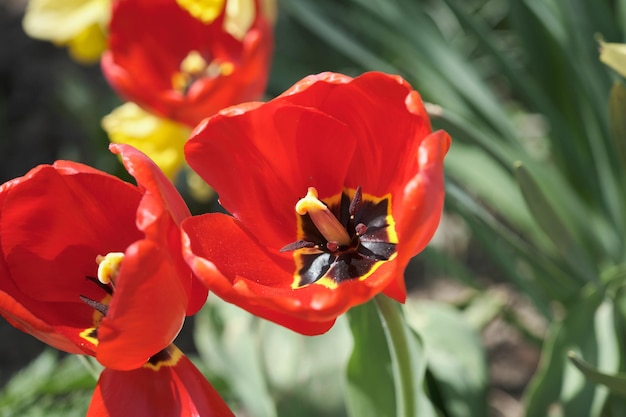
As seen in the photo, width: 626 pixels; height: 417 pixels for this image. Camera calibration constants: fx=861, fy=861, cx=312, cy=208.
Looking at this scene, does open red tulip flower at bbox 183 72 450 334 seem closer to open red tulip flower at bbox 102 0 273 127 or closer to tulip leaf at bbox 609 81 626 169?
tulip leaf at bbox 609 81 626 169

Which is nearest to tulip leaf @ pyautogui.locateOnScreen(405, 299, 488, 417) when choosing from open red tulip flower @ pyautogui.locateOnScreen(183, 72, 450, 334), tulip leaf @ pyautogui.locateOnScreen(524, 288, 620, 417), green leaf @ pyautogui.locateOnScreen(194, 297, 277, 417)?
tulip leaf @ pyautogui.locateOnScreen(524, 288, 620, 417)

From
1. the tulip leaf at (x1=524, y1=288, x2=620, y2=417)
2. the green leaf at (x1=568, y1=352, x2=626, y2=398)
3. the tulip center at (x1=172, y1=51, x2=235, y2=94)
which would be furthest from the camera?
the tulip center at (x1=172, y1=51, x2=235, y2=94)

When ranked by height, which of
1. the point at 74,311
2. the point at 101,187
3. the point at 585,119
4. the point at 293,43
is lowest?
the point at 293,43

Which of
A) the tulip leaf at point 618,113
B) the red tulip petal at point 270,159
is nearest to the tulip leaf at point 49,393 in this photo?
the red tulip petal at point 270,159

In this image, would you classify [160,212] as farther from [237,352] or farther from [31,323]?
[237,352]

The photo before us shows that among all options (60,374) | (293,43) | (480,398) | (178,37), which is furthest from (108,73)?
(293,43)

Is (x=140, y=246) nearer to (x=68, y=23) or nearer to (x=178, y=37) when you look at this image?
(x=178, y=37)

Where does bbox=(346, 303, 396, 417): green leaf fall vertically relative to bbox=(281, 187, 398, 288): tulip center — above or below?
below
